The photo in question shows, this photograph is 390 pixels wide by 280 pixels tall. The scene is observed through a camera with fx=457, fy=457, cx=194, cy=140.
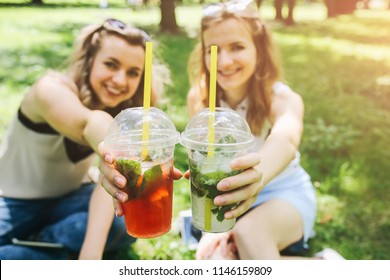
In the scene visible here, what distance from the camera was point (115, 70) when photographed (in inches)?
56.1

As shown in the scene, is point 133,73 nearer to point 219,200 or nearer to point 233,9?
point 233,9

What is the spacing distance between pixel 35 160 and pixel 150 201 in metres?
0.77

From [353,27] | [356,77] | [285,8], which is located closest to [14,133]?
[356,77]

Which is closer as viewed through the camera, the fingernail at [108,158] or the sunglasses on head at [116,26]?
the fingernail at [108,158]

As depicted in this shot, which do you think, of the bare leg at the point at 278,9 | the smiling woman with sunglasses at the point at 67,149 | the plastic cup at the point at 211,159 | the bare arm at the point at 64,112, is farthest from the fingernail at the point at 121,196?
the bare leg at the point at 278,9

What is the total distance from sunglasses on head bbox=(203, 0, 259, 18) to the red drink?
67 cm

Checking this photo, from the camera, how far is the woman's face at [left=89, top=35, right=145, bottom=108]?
1.41 meters

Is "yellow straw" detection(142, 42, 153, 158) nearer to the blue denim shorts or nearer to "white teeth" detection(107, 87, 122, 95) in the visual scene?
"white teeth" detection(107, 87, 122, 95)

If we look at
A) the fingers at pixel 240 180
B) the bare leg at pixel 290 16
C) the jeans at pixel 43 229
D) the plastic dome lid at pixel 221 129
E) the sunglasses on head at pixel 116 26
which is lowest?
the bare leg at pixel 290 16

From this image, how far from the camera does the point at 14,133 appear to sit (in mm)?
1562

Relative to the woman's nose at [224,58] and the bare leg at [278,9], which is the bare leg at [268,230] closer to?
the woman's nose at [224,58]

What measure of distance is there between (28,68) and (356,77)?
8.47 feet

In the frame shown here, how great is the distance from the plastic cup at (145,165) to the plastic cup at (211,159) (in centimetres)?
5

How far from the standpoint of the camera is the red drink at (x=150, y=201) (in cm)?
91
